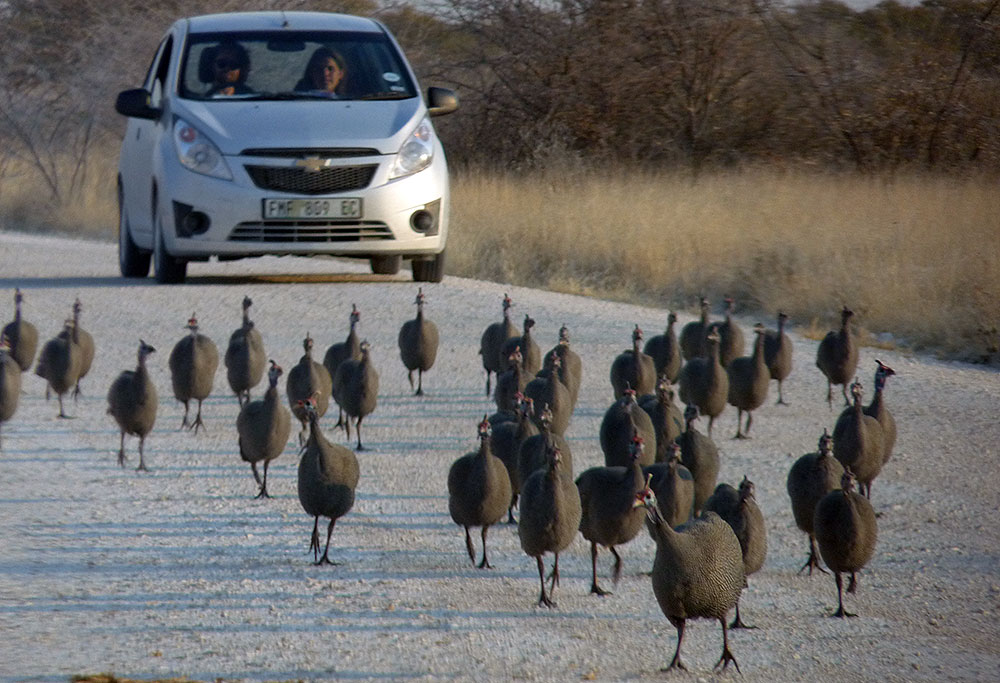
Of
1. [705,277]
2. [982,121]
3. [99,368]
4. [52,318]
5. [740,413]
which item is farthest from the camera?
[982,121]

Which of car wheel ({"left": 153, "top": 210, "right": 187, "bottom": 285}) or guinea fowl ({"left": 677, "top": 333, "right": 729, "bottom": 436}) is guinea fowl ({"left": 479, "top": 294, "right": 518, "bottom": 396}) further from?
car wheel ({"left": 153, "top": 210, "right": 187, "bottom": 285})

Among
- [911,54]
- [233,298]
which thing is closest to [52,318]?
[233,298]

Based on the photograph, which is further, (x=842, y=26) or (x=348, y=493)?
(x=842, y=26)

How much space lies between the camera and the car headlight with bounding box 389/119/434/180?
1133 centimetres

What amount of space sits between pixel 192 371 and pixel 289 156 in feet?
13.1

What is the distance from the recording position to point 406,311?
1066 cm

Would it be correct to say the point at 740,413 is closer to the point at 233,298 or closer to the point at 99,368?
the point at 99,368

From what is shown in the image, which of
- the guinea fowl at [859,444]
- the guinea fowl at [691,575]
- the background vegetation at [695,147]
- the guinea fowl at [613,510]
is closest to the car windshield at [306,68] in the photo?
the background vegetation at [695,147]

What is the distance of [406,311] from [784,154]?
14.9 metres

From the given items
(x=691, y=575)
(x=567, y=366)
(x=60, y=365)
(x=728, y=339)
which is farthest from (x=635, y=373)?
(x=691, y=575)

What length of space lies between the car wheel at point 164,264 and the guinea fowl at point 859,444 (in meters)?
6.71

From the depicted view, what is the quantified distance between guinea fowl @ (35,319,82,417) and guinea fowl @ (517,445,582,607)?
349cm

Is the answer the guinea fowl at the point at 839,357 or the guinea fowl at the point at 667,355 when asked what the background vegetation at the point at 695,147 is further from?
the guinea fowl at the point at 667,355

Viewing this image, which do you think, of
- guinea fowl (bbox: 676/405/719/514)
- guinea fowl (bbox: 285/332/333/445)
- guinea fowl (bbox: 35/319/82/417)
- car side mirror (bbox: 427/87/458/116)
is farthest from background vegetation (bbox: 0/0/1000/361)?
guinea fowl (bbox: 35/319/82/417)
